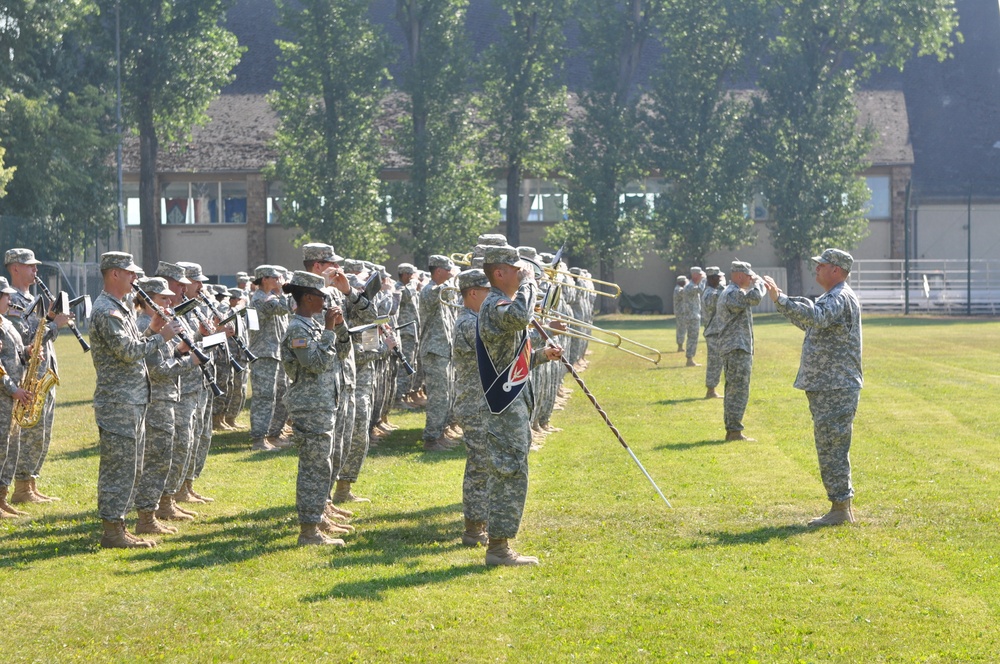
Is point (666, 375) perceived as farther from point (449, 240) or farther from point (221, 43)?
point (221, 43)

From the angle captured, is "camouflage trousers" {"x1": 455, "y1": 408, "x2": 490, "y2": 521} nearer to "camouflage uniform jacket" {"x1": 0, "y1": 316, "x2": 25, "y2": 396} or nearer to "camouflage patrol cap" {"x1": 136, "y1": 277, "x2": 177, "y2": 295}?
"camouflage patrol cap" {"x1": 136, "y1": 277, "x2": 177, "y2": 295}

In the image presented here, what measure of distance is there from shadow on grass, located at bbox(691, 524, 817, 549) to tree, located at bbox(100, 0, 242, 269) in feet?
140


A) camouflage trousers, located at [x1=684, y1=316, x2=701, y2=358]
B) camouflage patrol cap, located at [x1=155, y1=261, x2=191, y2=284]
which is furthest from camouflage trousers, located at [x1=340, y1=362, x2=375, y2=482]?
camouflage trousers, located at [x1=684, y1=316, x2=701, y2=358]

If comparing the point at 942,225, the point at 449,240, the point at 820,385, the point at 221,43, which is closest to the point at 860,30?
the point at 942,225

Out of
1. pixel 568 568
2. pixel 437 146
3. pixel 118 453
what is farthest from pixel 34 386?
pixel 437 146

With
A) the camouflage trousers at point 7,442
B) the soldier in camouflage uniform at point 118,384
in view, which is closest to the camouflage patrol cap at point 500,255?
the soldier in camouflage uniform at point 118,384

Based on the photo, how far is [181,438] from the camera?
1123cm

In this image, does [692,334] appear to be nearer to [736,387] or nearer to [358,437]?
[736,387]

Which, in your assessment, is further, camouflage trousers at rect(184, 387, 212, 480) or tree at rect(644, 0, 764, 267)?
tree at rect(644, 0, 764, 267)

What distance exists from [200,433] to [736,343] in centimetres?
712

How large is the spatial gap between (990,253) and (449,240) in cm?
2363

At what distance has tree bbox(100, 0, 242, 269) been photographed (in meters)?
48.9

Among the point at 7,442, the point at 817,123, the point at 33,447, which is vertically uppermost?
the point at 817,123

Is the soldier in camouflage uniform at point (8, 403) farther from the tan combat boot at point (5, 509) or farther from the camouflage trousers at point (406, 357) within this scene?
the camouflage trousers at point (406, 357)
